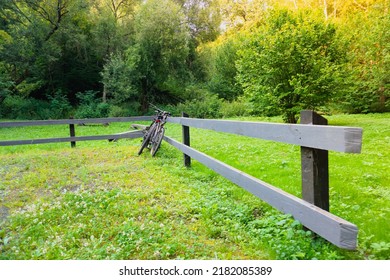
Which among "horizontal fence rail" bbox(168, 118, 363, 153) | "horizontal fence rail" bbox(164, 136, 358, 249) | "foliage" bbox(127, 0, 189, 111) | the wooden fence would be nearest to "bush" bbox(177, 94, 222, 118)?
"foliage" bbox(127, 0, 189, 111)

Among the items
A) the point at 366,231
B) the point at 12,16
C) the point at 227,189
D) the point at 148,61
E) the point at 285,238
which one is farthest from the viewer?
the point at 148,61

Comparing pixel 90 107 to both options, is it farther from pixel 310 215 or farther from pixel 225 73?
pixel 310 215

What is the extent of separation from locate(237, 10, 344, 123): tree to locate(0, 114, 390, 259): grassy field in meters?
6.15

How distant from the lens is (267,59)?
1122 cm

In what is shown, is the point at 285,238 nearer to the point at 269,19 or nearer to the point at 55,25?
the point at 269,19

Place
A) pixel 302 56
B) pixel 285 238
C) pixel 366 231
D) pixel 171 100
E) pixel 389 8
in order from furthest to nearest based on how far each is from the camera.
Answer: pixel 171 100, pixel 389 8, pixel 302 56, pixel 366 231, pixel 285 238

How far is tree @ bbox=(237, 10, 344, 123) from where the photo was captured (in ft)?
35.7

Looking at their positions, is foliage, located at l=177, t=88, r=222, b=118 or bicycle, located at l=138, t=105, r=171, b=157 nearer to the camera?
bicycle, located at l=138, t=105, r=171, b=157

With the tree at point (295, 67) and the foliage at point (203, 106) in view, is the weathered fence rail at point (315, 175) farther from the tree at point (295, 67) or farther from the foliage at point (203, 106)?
the foliage at point (203, 106)

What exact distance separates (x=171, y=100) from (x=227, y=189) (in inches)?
904


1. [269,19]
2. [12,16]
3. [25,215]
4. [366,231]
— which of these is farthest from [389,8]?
[12,16]

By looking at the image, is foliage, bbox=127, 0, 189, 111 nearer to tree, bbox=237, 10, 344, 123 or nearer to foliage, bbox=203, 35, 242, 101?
foliage, bbox=203, 35, 242, 101

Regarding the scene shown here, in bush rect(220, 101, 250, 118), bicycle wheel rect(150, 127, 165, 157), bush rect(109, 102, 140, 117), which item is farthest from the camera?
bush rect(220, 101, 250, 118)

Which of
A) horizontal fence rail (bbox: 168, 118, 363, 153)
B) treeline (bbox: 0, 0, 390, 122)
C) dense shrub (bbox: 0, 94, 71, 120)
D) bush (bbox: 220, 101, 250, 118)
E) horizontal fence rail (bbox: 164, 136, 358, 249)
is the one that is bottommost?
horizontal fence rail (bbox: 164, 136, 358, 249)
